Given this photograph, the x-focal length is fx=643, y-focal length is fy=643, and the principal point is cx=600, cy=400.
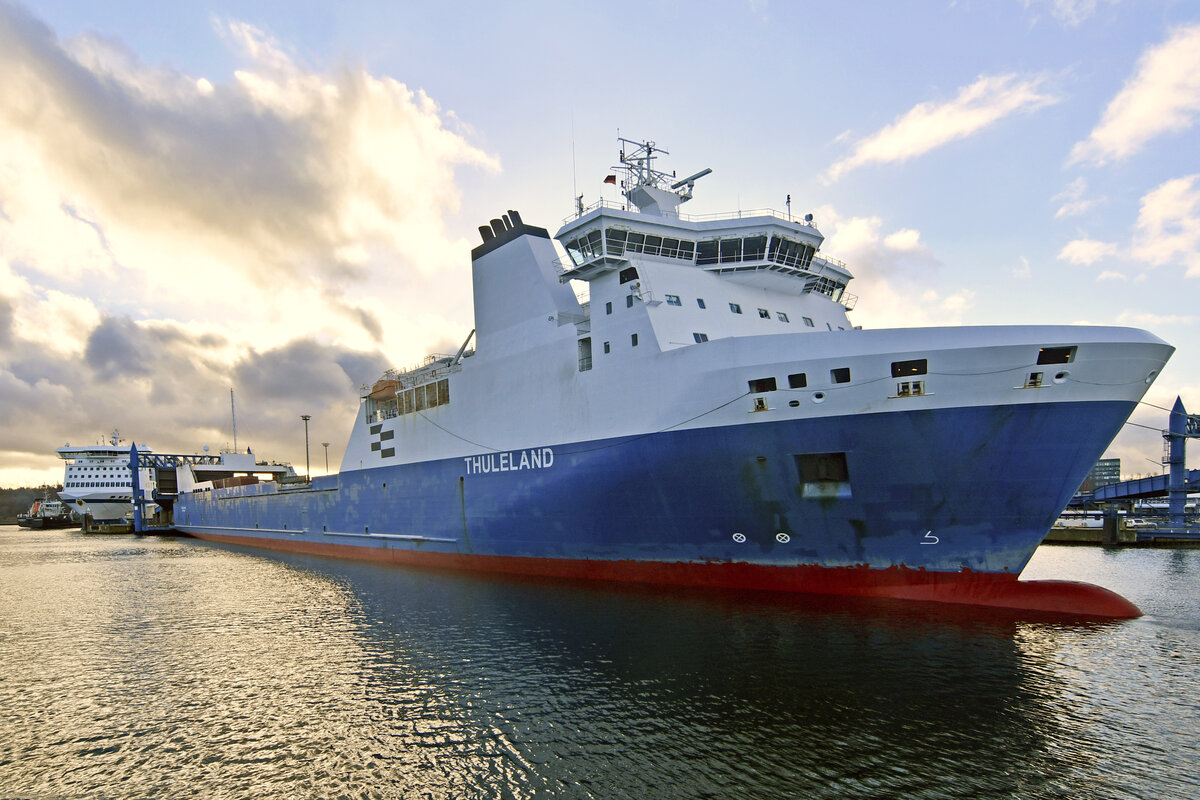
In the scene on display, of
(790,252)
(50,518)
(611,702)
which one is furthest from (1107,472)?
(50,518)

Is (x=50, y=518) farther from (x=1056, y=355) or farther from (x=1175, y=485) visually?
(x=1175, y=485)

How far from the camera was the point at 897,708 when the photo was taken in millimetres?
10016

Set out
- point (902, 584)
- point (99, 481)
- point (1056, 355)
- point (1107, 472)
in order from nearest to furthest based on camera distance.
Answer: point (1056, 355) < point (902, 584) < point (99, 481) < point (1107, 472)

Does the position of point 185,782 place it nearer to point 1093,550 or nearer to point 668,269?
point 668,269

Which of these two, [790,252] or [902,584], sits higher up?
[790,252]

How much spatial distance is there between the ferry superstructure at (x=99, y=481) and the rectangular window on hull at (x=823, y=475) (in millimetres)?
101487

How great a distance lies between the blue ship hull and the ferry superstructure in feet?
305

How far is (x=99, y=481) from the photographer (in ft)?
305

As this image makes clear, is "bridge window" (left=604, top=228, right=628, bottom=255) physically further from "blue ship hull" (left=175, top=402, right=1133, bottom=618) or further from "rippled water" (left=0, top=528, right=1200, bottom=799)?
"rippled water" (left=0, top=528, right=1200, bottom=799)

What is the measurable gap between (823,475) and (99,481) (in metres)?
110

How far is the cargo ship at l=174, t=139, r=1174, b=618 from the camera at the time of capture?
14.7m

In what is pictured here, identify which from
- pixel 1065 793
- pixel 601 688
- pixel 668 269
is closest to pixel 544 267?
pixel 668 269

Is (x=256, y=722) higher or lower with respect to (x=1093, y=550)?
higher

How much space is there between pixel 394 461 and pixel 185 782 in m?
23.6
